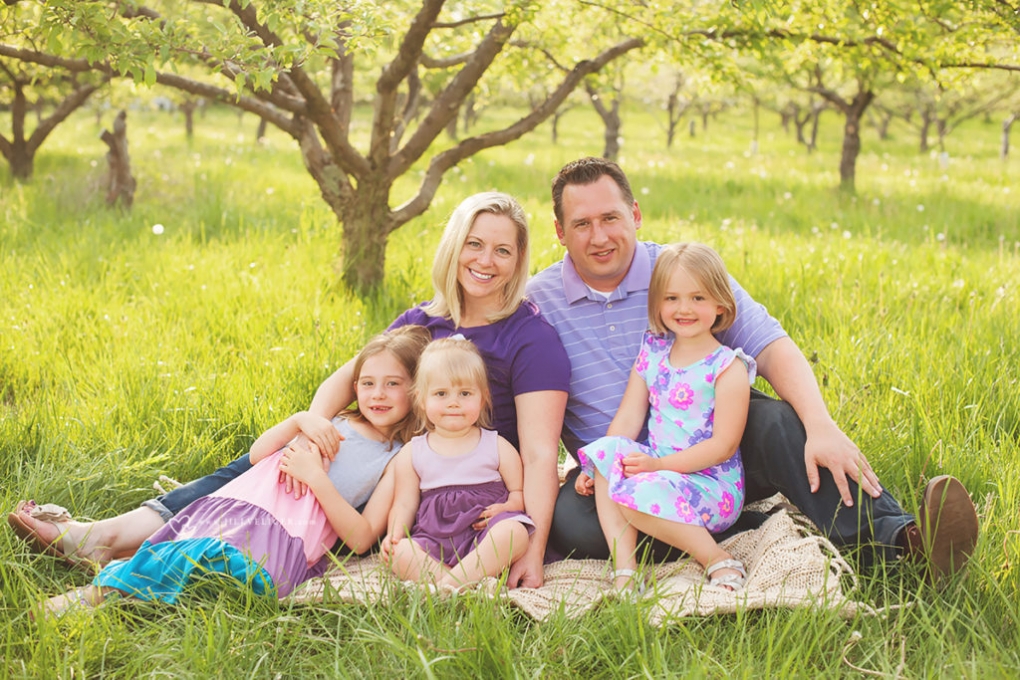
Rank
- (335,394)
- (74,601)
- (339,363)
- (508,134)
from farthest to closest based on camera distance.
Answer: (508,134) < (339,363) < (335,394) < (74,601)

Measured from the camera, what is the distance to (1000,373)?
4203mm

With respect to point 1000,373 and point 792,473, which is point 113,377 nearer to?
point 792,473

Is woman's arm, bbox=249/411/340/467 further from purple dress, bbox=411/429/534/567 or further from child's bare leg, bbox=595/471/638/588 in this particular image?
child's bare leg, bbox=595/471/638/588

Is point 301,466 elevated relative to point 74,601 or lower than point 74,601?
elevated

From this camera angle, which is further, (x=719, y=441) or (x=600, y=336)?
(x=600, y=336)

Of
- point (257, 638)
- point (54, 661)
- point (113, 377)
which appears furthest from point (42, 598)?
point (113, 377)

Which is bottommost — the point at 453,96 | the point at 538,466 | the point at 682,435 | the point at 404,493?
the point at 404,493

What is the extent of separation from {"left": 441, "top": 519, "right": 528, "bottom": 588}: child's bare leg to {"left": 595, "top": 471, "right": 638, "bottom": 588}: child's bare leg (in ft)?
0.98

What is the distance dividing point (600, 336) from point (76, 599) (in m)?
2.11

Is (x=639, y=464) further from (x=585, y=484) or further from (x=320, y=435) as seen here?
(x=320, y=435)

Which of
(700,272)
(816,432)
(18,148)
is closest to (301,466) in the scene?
(700,272)

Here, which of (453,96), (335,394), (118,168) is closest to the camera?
(335,394)

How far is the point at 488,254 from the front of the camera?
339cm

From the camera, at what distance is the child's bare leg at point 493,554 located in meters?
2.94
